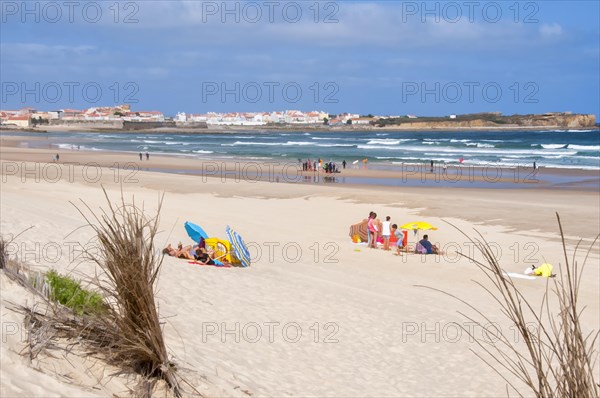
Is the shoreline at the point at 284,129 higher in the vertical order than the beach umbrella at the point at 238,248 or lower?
higher

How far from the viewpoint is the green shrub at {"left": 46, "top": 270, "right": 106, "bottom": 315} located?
5.27 metres

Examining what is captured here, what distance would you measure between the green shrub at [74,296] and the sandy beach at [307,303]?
1.13ft

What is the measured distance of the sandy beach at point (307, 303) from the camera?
5754 millimetres

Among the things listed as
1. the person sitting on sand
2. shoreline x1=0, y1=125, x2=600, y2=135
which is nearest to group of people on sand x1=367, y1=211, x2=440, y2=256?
Answer: the person sitting on sand

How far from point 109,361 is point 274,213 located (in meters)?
15.5

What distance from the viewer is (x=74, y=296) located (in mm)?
5781

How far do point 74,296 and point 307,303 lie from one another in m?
4.12

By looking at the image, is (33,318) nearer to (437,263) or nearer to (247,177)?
(437,263)

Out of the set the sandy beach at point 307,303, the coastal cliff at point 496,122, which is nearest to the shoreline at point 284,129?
the coastal cliff at point 496,122

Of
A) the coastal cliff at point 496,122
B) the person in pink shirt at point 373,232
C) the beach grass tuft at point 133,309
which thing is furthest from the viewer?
the coastal cliff at point 496,122

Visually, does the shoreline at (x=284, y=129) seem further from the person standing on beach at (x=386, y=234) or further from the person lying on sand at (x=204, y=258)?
the person lying on sand at (x=204, y=258)

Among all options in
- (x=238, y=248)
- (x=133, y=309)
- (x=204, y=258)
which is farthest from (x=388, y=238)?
(x=133, y=309)

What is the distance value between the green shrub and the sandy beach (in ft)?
1.13

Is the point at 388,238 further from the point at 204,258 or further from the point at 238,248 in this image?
the point at 204,258
